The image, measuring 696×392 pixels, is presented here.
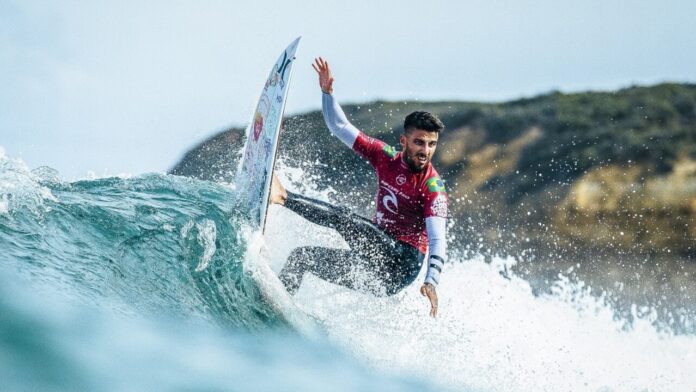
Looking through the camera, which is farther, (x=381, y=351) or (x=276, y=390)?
(x=381, y=351)

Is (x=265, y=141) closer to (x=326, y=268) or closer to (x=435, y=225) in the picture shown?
(x=326, y=268)

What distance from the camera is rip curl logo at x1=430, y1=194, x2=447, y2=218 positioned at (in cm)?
535

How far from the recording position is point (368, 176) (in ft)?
62.2

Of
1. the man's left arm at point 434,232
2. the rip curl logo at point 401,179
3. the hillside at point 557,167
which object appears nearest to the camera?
the man's left arm at point 434,232

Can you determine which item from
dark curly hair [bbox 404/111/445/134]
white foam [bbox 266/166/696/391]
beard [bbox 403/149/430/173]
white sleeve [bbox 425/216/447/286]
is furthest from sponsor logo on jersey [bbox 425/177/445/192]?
white foam [bbox 266/166/696/391]

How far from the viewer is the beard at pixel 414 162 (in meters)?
5.48

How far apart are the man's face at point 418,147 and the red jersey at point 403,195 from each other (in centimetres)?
7

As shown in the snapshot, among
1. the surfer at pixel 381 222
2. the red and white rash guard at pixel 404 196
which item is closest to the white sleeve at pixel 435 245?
the red and white rash guard at pixel 404 196

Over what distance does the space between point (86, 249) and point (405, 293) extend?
303 cm

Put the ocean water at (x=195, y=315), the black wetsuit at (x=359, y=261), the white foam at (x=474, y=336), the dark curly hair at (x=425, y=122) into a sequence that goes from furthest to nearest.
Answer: the white foam at (x=474, y=336) < the black wetsuit at (x=359, y=261) < the dark curly hair at (x=425, y=122) < the ocean water at (x=195, y=315)

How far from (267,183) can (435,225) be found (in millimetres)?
1387

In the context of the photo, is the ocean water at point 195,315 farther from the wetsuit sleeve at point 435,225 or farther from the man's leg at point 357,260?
the wetsuit sleeve at point 435,225

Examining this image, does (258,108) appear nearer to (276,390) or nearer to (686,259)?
(276,390)

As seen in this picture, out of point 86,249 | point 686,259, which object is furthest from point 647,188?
point 86,249
